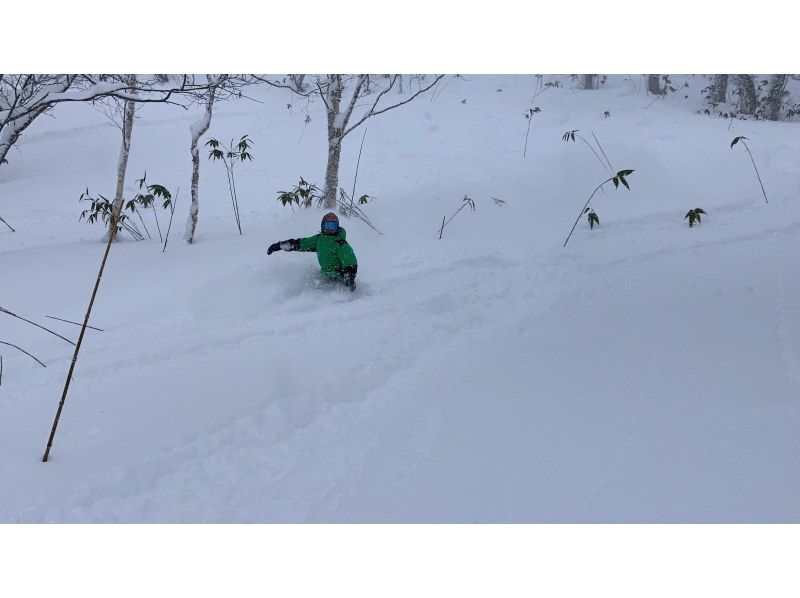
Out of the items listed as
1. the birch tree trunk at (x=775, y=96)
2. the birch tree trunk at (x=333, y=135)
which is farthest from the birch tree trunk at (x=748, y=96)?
the birch tree trunk at (x=333, y=135)

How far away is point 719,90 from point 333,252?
1246cm

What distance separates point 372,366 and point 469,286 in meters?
1.52

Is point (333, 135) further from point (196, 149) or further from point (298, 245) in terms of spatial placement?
point (298, 245)

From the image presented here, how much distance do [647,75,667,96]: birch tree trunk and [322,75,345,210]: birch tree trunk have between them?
33.7ft

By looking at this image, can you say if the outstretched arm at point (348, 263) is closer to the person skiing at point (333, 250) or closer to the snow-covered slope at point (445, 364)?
the person skiing at point (333, 250)

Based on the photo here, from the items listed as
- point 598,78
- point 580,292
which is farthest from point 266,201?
point 598,78

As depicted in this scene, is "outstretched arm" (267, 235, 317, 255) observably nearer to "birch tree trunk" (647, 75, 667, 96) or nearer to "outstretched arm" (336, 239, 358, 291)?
"outstretched arm" (336, 239, 358, 291)

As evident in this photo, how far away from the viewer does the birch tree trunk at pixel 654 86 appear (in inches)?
495

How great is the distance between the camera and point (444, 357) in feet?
10.8

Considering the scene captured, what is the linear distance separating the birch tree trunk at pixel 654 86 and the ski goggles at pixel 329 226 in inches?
463

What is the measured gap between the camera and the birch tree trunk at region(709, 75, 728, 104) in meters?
12.0

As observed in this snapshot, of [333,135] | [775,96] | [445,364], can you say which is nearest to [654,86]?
[775,96]

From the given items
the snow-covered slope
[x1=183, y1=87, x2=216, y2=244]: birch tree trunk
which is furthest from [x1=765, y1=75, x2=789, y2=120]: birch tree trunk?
[x1=183, y1=87, x2=216, y2=244]: birch tree trunk

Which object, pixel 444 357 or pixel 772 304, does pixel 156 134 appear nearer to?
pixel 444 357
